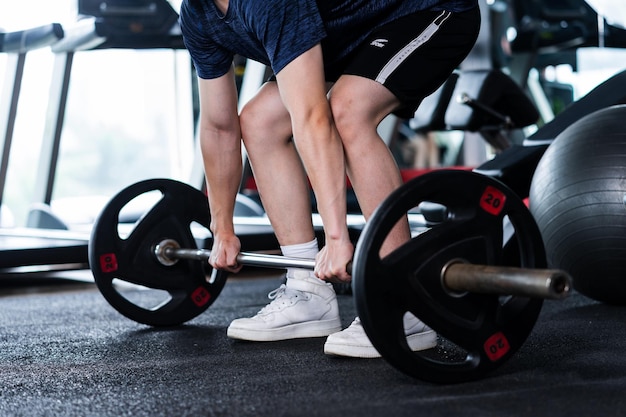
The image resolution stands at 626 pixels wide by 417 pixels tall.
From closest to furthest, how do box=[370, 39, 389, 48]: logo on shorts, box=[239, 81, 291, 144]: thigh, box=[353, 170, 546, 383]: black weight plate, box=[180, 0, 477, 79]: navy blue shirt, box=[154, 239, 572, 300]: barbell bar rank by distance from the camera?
box=[154, 239, 572, 300]: barbell bar
box=[353, 170, 546, 383]: black weight plate
box=[180, 0, 477, 79]: navy blue shirt
box=[370, 39, 389, 48]: logo on shorts
box=[239, 81, 291, 144]: thigh

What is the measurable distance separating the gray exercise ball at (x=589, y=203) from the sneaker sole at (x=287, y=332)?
0.70 metres

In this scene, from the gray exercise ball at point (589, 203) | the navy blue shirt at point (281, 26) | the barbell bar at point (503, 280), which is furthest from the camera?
the gray exercise ball at point (589, 203)

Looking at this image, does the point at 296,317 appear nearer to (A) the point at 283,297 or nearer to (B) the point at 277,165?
(A) the point at 283,297

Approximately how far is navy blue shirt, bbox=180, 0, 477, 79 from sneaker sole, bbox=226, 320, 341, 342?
0.54 m

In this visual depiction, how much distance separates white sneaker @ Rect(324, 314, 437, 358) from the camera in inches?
59.0

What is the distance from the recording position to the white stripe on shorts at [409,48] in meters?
1.48

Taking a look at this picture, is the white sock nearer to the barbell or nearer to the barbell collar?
the barbell

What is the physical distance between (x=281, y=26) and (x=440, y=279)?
0.51m

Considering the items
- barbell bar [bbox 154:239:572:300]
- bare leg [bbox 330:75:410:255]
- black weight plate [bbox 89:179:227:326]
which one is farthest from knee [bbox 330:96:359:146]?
black weight plate [bbox 89:179:227:326]

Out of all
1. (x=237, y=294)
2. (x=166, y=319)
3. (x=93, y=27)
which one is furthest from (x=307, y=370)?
(x=93, y=27)

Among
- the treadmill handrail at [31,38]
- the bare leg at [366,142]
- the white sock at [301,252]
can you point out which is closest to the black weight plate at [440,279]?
the bare leg at [366,142]

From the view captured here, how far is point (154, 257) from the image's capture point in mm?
2070

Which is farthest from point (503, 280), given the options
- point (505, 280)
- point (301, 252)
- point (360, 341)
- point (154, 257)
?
point (154, 257)

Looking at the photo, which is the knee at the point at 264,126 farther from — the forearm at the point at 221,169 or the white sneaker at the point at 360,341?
the white sneaker at the point at 360,341
